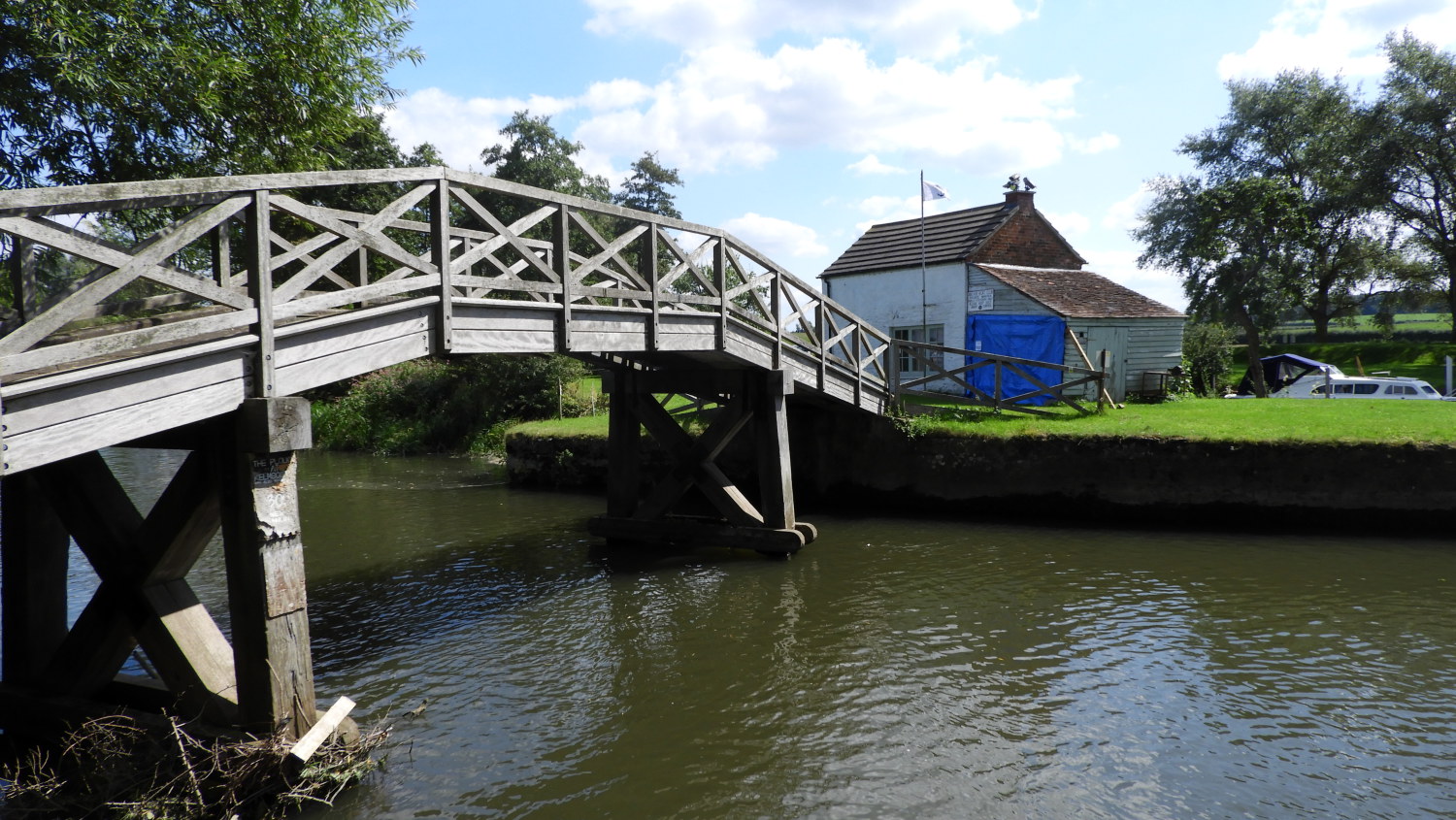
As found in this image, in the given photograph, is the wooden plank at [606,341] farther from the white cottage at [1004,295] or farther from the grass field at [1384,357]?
the grass field at [1384,357]

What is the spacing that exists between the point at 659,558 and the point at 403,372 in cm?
2262

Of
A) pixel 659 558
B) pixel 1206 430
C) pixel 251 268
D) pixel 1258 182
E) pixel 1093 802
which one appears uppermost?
pixel 1258 182

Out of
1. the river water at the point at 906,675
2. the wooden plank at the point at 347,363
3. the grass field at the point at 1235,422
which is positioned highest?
the wooden plank at the point at 347,363

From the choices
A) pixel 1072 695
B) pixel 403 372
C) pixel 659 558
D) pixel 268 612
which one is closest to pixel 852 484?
pixel 659 558

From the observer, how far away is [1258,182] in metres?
34.1

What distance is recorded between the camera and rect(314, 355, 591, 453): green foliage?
1131 inches

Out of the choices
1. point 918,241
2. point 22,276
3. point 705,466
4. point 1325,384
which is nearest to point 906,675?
point 705,466

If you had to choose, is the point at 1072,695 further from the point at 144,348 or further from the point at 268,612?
the point at 144,348

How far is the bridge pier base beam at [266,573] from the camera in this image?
19.7 feet

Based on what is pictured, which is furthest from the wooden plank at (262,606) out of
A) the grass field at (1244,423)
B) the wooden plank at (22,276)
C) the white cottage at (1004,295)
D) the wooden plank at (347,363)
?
the white cottage at (1004,295)

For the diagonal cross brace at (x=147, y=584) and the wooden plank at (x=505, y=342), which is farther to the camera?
the wooden plank at (x=505, y=342)

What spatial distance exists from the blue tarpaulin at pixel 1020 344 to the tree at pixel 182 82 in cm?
1364

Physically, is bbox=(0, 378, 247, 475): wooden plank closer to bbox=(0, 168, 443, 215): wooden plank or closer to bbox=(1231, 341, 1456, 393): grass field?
bbox=(0, 168, 443, 215): wooden plank

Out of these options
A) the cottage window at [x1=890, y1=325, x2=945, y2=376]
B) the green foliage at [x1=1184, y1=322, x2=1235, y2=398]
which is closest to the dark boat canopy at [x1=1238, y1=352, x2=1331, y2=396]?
the green foliage at [x1=1184, y1=322, x2=1235, y2=398]
